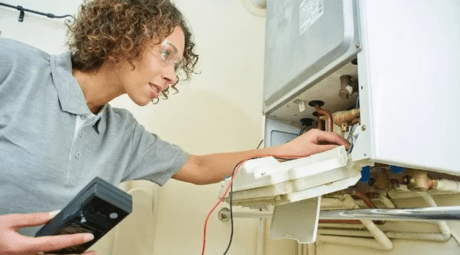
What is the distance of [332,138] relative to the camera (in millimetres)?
720

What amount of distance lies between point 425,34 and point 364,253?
686mm

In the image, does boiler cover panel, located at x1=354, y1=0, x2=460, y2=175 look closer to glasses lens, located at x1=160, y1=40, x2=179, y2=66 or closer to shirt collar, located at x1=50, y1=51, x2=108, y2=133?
glasses lens, located at x1=160, y1=40, x2=179, y2=66

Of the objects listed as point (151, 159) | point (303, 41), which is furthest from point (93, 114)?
point (303, 41)

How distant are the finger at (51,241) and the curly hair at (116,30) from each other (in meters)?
0.47

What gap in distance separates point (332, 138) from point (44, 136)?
0.64 m

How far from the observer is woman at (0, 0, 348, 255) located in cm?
70

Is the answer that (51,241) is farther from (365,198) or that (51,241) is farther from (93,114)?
(365,198)

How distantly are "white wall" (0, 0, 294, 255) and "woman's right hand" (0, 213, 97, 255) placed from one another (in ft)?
2.27

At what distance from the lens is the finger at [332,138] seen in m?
0.70

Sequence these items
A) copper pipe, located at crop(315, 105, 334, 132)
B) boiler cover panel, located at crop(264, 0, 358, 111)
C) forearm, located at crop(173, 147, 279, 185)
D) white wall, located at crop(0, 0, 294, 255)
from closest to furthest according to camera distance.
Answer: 1. boiler cover panel, located at crop(264, 0, 358, 111)
2. copper pipe, located at crop(315, 105, 334, 132)
3. forearm, located at crop(173, 147, 279, 185)
4. white wall, located at crop(0, 0, 294, 255)

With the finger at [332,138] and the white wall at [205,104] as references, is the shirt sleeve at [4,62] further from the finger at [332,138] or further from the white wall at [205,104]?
the finger at [332,138]

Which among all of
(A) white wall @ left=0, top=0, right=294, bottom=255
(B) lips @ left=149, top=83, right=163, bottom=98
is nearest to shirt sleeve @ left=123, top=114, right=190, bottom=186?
(B) lips @ left=149, top=83, right=163, bottom=98

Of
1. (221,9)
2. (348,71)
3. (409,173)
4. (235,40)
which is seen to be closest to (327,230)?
(409,173)

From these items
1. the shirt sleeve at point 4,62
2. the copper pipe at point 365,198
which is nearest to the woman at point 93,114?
→ the shirt sleeve at point 4,62
